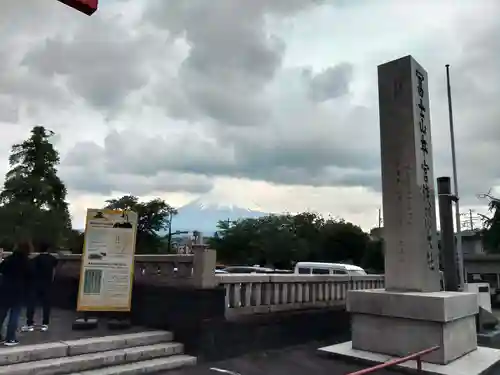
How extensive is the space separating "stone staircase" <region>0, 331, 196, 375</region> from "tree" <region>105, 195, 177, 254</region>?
40239mm

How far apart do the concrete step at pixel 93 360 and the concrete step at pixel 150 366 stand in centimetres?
10

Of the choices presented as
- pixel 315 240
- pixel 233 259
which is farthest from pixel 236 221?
pixel 315 240

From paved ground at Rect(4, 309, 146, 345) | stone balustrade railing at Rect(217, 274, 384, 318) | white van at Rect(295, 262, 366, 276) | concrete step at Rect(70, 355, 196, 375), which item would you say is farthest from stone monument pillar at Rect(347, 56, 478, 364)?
white van at Rect(295, 262, 366, 276)

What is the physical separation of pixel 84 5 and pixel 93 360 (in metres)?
4.60

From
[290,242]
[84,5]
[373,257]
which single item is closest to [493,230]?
[373,257]

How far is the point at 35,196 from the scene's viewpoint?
113ft

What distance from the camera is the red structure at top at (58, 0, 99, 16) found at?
4341 millimetres

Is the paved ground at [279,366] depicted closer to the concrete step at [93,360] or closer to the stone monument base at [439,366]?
the stone monument base at [439,366]

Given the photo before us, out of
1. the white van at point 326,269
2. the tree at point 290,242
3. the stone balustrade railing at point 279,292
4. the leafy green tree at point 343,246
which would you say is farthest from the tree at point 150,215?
the stone balustrade railing at point 279,292

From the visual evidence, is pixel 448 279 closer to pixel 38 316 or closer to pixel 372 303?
pixel 372 303

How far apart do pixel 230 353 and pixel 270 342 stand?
1097 mm

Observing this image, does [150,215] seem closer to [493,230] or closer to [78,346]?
[493,230]

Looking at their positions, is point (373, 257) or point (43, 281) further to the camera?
point (373, 257)

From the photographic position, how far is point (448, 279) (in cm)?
1065
